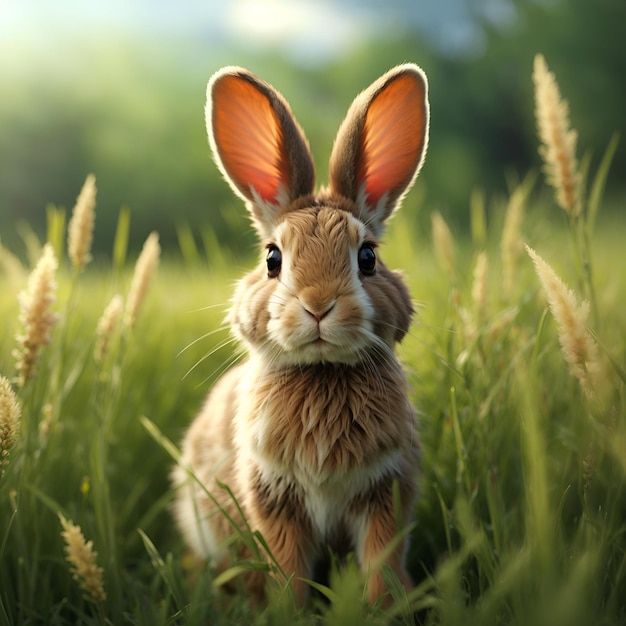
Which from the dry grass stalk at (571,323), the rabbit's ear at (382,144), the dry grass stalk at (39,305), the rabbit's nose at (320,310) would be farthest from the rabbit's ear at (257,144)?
the dry grass stalk at (571,323)

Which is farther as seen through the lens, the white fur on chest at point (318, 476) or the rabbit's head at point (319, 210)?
the white fur on chest at point (318, 476)

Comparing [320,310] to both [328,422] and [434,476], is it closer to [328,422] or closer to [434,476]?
[328,422]

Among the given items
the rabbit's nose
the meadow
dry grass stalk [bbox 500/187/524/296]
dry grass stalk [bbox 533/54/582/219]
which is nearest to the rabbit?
the rabbit's nose

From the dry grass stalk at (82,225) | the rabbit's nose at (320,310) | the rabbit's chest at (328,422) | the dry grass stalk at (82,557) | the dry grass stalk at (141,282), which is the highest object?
the dry grass stalk at (82,225)

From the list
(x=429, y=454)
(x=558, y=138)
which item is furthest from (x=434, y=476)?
(x=558, y=138)

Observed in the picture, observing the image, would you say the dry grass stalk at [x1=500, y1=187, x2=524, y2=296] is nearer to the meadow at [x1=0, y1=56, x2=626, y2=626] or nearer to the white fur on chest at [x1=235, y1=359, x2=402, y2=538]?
the meadow at [x1=0, y1=56, x2=626, y2=626]

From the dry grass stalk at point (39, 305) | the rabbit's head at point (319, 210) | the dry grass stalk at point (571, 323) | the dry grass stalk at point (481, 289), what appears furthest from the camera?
the dry grass stalk at point (481, 289)

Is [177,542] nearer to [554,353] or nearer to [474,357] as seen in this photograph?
[474,357]

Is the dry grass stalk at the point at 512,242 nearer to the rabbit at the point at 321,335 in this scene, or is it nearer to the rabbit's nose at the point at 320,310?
the rabbit at the point at 321,335

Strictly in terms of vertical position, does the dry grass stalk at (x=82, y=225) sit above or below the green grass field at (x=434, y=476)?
above
